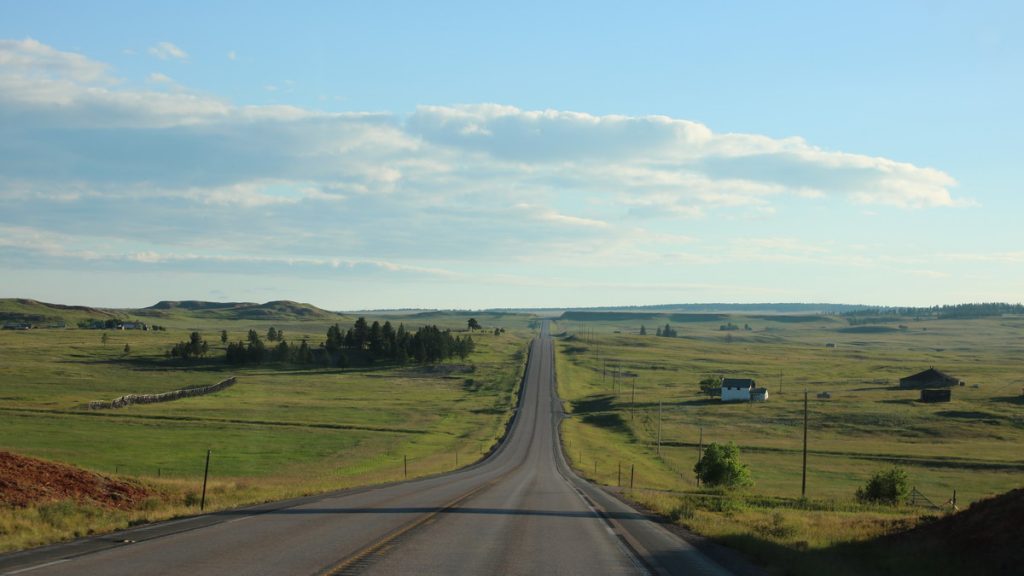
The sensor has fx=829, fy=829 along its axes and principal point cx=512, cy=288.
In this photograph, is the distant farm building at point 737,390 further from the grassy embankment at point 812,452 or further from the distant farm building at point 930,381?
the distant farm building at point 930,381

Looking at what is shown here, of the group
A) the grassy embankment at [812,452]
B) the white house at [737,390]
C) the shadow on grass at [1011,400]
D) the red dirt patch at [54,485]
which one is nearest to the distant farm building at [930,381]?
the grassy embankment at [812,452]

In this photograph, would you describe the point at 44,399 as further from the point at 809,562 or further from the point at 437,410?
the point at 809,562

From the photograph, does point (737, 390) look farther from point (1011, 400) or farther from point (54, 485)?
point (54, 485)

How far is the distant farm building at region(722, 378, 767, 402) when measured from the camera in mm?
138250

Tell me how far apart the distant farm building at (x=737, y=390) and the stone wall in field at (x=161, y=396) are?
284 ft

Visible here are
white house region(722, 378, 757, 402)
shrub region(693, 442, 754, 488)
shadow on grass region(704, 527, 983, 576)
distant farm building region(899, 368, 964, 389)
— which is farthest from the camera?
distant farm building region(899, 368, 964, 389)

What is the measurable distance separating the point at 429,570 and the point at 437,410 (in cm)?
11241

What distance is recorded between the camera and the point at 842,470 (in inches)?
3142

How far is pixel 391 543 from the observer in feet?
69.8

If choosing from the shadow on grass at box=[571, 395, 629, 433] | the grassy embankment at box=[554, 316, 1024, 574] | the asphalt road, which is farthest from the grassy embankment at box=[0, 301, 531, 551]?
the grassy embankment at box=[554, 316, 1024, 574]

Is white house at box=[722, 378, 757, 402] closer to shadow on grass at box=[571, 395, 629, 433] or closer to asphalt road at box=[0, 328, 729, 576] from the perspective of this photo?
shadow on grass at box=[571, 395, 629, 433]

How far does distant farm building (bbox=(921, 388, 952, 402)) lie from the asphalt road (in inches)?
4329

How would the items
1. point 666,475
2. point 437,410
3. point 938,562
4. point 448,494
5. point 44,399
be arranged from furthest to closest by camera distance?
point 437,410 → point 44,399 → point 666,475 → point 448,494 → point 938,562

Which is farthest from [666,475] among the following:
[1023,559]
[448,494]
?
[1023,559]
